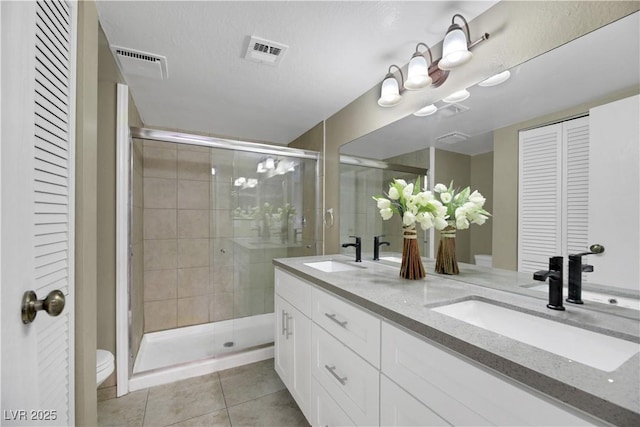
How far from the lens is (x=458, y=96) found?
4.62 feet

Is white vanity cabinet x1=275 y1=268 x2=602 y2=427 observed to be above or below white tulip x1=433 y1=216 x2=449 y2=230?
below

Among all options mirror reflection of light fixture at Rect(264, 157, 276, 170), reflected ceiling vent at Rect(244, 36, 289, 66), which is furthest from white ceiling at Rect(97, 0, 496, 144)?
mirror reflection of light fixture at Rect(264, 157, 276, 170)

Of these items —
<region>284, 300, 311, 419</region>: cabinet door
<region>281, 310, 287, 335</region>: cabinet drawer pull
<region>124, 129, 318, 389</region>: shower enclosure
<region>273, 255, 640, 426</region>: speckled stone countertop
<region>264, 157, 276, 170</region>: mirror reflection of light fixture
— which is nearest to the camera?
<region>273, 255, 640, 426</region>: speckled stone countertop

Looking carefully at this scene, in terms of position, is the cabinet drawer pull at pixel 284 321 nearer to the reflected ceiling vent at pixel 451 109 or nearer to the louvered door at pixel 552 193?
the louvered door at pixel 552 193

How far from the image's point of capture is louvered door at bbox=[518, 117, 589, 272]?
0.97 meters

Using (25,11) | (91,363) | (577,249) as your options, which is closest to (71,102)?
(25,11)

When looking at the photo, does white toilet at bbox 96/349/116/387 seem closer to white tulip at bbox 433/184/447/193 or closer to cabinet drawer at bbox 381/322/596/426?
cabinet drawer at bbox 381/322/596/426

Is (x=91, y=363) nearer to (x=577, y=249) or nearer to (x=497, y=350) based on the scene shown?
(x=497, y=350)

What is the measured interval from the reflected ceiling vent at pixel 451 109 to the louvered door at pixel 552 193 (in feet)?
1.15

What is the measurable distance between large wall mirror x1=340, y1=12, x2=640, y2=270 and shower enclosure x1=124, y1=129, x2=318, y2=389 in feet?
3.60

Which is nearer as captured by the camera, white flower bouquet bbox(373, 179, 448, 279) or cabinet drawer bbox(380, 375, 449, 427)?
cabinet drawer bbox(380, 375, 449, 427)

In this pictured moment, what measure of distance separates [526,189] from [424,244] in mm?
570

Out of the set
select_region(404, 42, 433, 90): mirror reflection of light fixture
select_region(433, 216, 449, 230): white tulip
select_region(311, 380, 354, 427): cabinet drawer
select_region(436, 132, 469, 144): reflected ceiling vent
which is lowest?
select_region(311, 380, 354, 427): cabinet drawer

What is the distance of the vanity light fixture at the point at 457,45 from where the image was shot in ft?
4.16
